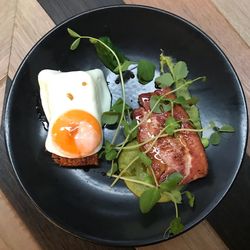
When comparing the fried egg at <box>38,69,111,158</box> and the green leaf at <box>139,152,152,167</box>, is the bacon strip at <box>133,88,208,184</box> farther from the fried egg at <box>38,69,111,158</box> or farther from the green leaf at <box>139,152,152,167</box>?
the fried egg at <box>38,69,111,158</box>

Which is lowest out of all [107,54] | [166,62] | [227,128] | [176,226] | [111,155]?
[176,226]

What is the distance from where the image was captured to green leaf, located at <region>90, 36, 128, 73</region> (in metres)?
1.29

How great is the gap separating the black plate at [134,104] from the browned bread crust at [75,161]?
0.02 metres

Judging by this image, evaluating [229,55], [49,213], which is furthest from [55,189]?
[229,55]

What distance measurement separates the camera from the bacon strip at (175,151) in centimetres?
127

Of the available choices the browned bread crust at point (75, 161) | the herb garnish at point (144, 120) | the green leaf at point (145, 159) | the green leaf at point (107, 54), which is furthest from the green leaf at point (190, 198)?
the green leaf at point (107, 54)

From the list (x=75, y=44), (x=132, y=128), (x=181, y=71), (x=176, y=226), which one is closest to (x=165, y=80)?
(x=181, y=71)

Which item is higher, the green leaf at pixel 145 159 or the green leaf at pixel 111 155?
the green leaf at pixel 111 155

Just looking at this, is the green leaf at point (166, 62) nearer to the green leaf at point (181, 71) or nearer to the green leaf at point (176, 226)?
the green leaf at point (181, 71)

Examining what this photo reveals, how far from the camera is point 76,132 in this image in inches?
48.4

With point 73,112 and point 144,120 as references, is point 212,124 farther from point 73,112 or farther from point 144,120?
point 73,112

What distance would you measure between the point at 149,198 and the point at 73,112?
11.5 inches

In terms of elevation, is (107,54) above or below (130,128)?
above

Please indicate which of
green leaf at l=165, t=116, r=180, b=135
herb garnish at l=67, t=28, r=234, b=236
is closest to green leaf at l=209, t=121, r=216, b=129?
herb garnish at l=67, t=28, r=234, b=236
